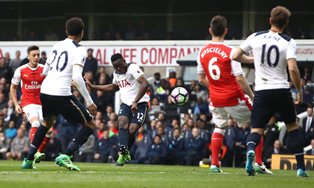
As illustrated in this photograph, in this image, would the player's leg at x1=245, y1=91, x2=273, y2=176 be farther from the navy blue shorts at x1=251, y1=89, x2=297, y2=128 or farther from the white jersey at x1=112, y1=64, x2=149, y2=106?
the white jersey at x1=112, y1=64, x2=149, y2=106

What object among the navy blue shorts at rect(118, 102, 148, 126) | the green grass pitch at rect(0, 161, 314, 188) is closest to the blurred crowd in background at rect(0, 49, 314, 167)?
the navy blue shorts at rect(118, 102, 148, 126)

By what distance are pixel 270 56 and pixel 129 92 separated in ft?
18.4

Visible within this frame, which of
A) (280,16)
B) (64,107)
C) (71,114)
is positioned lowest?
(71,114)

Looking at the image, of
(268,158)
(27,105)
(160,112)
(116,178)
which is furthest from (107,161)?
(116,178)

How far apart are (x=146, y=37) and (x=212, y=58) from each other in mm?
19749

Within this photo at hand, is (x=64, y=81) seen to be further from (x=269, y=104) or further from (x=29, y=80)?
(x=29, y=80)

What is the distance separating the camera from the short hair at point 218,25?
16875 millimetres

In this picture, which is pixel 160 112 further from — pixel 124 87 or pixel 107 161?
pixel 124 87

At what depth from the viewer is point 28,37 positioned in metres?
38.7

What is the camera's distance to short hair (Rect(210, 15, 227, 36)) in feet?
55.4

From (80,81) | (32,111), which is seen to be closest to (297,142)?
(80,81)

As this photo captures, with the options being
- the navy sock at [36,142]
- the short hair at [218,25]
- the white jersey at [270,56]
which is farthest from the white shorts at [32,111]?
the white jersey at [270,56]

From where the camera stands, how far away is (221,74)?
1716cm

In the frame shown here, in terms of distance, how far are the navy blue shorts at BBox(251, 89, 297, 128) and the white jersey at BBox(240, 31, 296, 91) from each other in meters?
0.09
